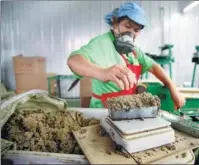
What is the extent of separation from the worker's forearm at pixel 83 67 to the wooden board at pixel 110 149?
8.0 inches

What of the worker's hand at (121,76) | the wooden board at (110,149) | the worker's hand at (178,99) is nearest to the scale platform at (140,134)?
the wooden board at (110,149)

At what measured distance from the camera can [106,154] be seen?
44cm

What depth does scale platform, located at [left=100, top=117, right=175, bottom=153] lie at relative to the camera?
42 cm

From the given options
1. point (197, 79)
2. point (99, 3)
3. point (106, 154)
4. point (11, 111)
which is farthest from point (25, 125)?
point (99, 3)

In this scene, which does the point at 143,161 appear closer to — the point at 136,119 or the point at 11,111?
the point at 136,119

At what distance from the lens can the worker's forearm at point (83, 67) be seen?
2.30 feet

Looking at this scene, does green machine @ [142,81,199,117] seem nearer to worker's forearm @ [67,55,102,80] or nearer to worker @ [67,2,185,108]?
worker @ [67,2,185,108]

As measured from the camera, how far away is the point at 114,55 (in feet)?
2.94

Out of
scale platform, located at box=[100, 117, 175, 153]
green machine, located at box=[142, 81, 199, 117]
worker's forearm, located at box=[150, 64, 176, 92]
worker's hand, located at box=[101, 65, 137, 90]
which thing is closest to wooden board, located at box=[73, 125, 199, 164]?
scale platform, located at box=[100, 117, 175, 153]

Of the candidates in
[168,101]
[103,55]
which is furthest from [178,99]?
[103,55]

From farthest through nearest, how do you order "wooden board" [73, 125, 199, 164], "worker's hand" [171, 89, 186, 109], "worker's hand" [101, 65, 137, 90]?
"worker's hand" [171, 89, 186, 109]
"worker's hand" [101, 65, 137, 90]
"wooden board" [73, 125, 199, 164]

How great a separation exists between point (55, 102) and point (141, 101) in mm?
304

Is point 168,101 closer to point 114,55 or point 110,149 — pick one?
point 114,55

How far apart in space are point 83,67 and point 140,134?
1.26ft
